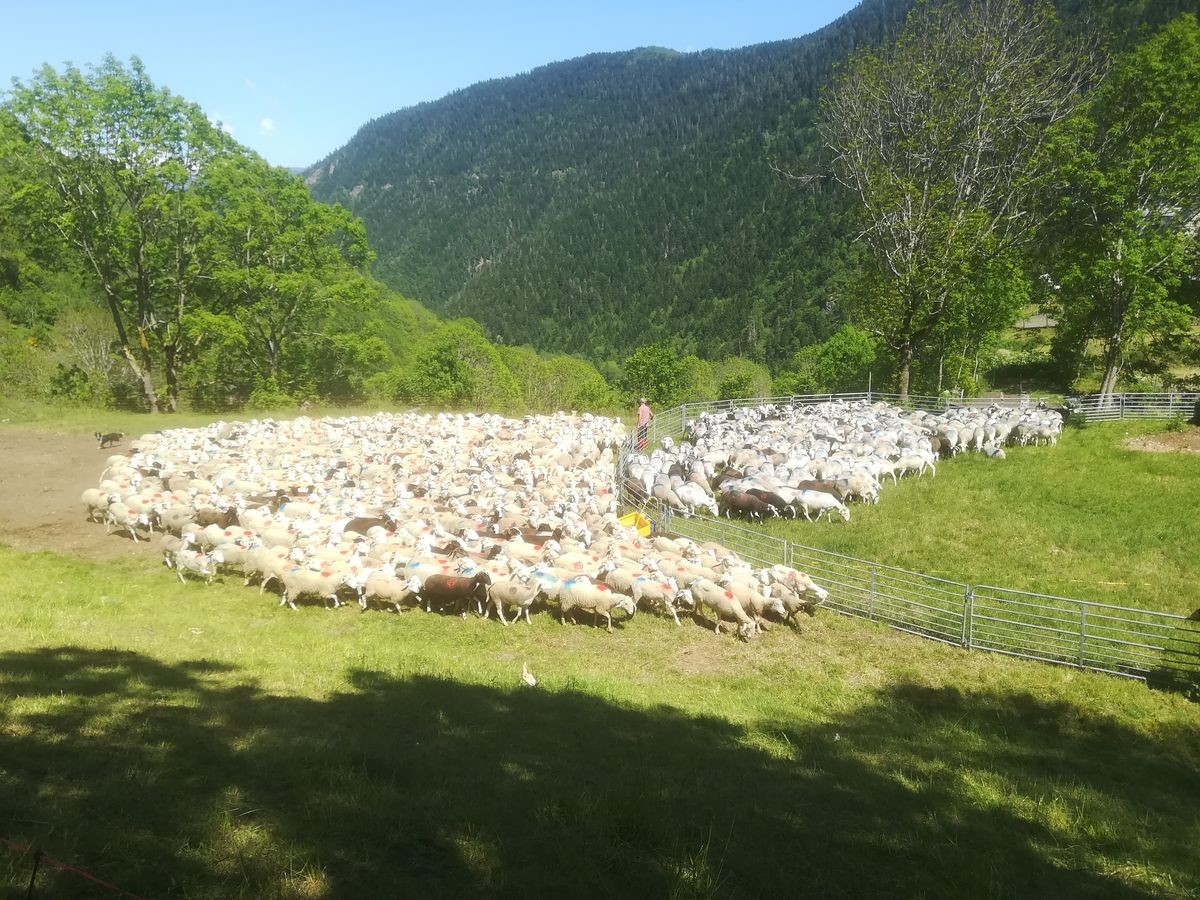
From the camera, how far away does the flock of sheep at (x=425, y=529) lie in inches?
436

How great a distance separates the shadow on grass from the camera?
152 inches

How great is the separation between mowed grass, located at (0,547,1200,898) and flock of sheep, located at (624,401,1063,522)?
6.39m

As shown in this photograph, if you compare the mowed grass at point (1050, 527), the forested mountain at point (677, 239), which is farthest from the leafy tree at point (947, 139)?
the forested mountain at point (677, 239)

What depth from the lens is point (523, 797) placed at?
4.91m

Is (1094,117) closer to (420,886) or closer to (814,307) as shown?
(420,886)

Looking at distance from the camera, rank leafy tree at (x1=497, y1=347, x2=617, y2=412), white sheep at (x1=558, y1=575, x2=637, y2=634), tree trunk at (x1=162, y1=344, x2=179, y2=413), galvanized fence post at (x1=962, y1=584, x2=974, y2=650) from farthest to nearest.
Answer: leafy tree at (x1=497, y1=347, x2=617, y2=412), tree trunk at (x1=162, y1=344, x2=179, y2=413), white sheep at (x1=558, y1=575, x2=637, y2=634), galvanized fence post at (x1=962, y1=584, x2=974, y2=650)

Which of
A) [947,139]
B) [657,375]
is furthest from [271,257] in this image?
[947,139]

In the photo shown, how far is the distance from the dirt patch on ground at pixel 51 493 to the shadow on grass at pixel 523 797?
7787mm

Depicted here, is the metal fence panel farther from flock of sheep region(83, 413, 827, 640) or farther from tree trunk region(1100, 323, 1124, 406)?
tree trunk region(1100, 323, 1124, 406)

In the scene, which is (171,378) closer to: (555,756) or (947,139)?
(555,756)

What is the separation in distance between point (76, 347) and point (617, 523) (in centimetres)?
3194

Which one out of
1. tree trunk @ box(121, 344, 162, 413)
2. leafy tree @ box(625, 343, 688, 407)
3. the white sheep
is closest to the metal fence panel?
the white sheep

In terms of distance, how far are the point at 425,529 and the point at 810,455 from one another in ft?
37.7

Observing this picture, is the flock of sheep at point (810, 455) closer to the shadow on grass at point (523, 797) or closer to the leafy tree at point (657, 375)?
the shadow on grass at point (523, 797)
